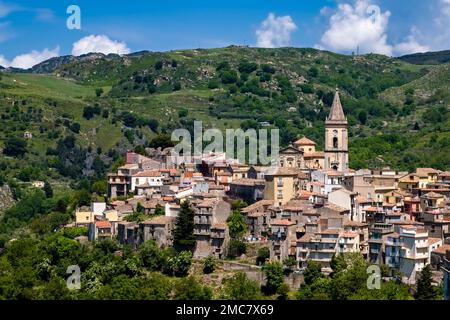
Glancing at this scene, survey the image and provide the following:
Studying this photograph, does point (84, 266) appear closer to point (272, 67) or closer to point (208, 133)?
point (208, 133)

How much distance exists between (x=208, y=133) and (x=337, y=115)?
46436mm

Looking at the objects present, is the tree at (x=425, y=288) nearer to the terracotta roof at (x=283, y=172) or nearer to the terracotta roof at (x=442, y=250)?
the terracotta roof at (x=442, y=250)

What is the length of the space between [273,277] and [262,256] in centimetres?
279

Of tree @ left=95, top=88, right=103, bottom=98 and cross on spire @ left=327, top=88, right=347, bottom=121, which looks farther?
tree @ left=95, top=88, right=103, bottom=98

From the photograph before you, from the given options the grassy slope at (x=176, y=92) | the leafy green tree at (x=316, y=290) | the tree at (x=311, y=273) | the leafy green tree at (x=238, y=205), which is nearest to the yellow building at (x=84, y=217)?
the leafy green tree at (x=238, y=205)

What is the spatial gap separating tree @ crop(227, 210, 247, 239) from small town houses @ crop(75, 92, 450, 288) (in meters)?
0.40

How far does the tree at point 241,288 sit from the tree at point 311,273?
8.45 feet

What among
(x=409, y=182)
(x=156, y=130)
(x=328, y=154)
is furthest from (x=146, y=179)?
(x=156, y=130)

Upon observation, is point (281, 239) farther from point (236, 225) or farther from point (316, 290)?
point (316, 290)

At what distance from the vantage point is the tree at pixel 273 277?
49875mm

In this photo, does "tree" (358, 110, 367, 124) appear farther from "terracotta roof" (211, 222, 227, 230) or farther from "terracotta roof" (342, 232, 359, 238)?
"terracotta roof" (342, 232, 359, 238)

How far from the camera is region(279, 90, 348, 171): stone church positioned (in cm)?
7094

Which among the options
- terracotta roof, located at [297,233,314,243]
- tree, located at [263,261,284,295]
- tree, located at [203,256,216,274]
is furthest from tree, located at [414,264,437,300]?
tree, located at [203,256,216,274]

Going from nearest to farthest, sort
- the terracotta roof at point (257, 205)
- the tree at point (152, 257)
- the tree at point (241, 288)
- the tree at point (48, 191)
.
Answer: the tree at point (241, 288), the tree at point (152, 257), the terracotta roof at point (257, 205), the tree at point (48, 191)
